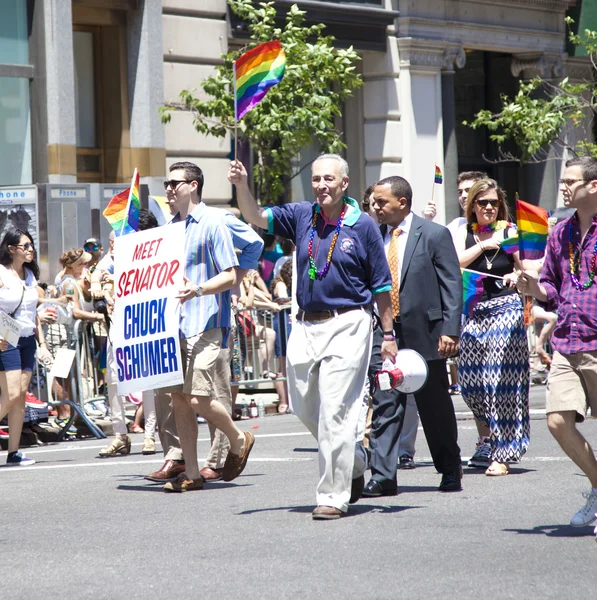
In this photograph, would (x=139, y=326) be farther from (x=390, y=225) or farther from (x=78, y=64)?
(x=78, y=64)

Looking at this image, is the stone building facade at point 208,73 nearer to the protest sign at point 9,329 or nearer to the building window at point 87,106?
the building window at point 87,106

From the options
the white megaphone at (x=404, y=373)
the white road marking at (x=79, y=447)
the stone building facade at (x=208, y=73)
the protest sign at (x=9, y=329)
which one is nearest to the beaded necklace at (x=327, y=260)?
the white megaphone at (x=404, y=373)

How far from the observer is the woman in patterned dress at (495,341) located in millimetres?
9422

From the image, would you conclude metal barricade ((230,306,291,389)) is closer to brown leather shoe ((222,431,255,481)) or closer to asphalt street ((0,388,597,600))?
asphalt street ((0,388,597,600))

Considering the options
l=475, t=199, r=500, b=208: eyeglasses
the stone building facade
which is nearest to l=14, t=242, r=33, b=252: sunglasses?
l=475, t=199, r=500, b=208: eyeglasses

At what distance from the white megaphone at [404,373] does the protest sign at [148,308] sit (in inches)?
60.4

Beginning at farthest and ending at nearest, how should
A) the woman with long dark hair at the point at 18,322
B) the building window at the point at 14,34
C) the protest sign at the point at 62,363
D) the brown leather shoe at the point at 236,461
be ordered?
the building window at the point at 14,34, the protest sign at the point at 62,363, the woman with long dark hair at the point at 18,322, the brown leather shoe at the point at 236,461

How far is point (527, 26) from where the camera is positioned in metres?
24.8

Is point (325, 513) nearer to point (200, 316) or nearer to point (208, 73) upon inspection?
point (200, 316)

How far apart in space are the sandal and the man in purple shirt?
2.27m

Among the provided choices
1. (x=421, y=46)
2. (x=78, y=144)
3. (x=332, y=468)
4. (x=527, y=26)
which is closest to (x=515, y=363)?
(x=332, y=468)

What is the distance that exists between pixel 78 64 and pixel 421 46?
649 cm

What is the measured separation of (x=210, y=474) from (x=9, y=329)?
9.47 ft

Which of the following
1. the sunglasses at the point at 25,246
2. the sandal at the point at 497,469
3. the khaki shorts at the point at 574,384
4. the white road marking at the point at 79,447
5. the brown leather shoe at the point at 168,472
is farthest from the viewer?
the white road marking at the point at 79,447
